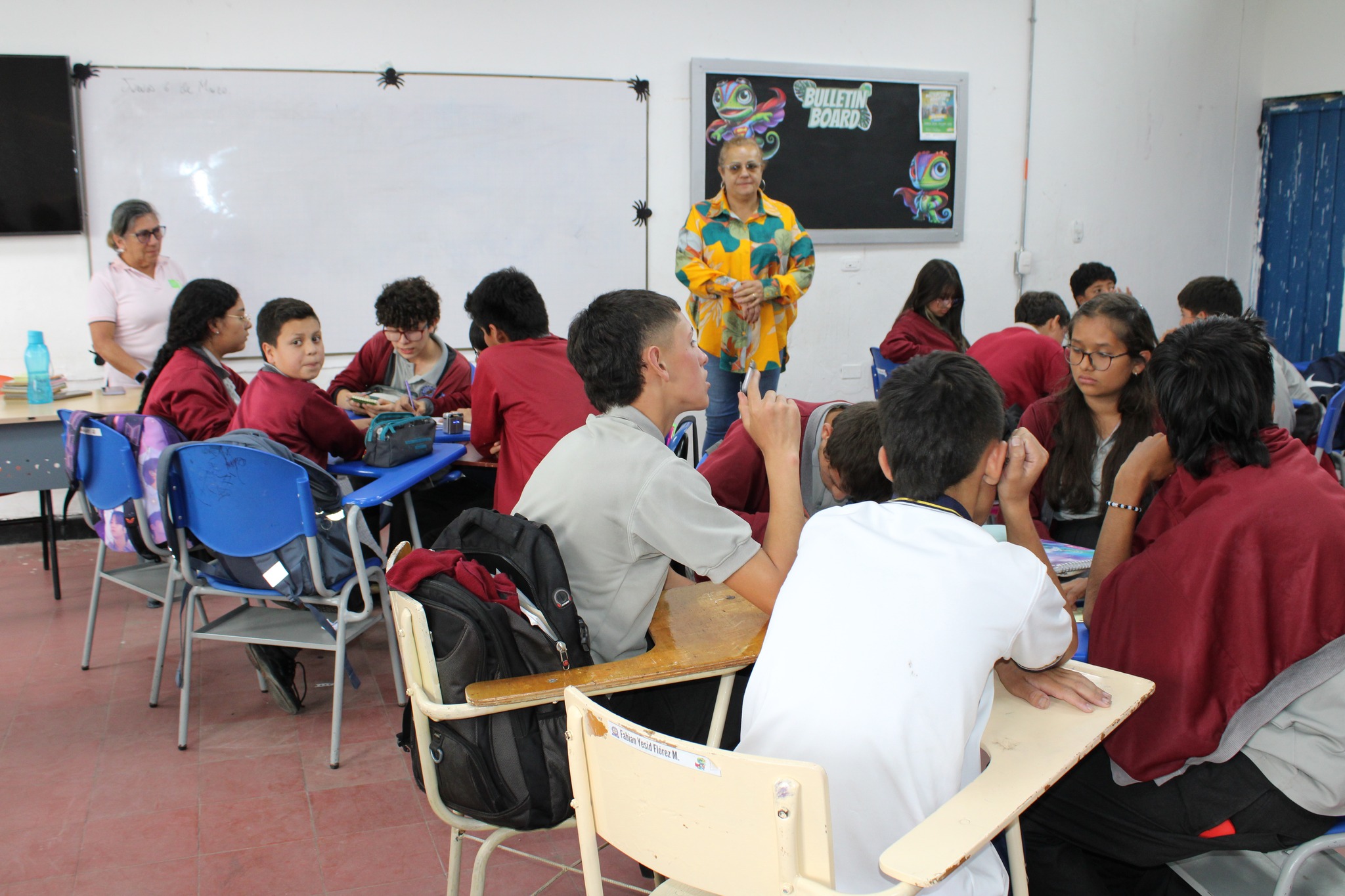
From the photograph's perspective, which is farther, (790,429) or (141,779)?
(141,779)

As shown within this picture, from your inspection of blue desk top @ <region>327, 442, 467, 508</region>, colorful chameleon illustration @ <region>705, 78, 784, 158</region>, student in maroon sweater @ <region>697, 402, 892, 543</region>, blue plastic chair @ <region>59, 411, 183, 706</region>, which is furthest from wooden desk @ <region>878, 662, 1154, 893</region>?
colorful chameleon illustration @ <region>705, 78, 784, 158</region>

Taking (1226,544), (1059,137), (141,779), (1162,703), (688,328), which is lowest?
(141,779)

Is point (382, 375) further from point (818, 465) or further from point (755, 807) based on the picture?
point (755, 807)

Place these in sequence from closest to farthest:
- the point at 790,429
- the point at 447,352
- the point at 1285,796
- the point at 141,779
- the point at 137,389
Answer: the point at 1285,796 < the point at 790,429 < the point at 141,779 < the point at 447,352 < the point at 137,389

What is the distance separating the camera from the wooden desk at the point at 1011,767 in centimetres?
102

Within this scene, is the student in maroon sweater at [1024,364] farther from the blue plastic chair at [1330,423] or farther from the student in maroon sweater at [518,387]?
the student in maroon sweater at [518,387]

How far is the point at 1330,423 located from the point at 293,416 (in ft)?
12.1

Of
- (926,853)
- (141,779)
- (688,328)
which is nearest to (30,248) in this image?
(141,779)

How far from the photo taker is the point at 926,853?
3.34ft

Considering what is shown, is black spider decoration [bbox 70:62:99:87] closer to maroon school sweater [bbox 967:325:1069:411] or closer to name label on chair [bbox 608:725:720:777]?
maroon school sweater [bbox 967:325:1069:411]

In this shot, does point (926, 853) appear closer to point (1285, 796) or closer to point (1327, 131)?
point (1285, 796)

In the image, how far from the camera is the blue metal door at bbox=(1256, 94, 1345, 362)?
634 cm

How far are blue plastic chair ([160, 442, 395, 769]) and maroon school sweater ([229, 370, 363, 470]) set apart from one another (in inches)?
13.9

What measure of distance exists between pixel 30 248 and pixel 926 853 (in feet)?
16.1
